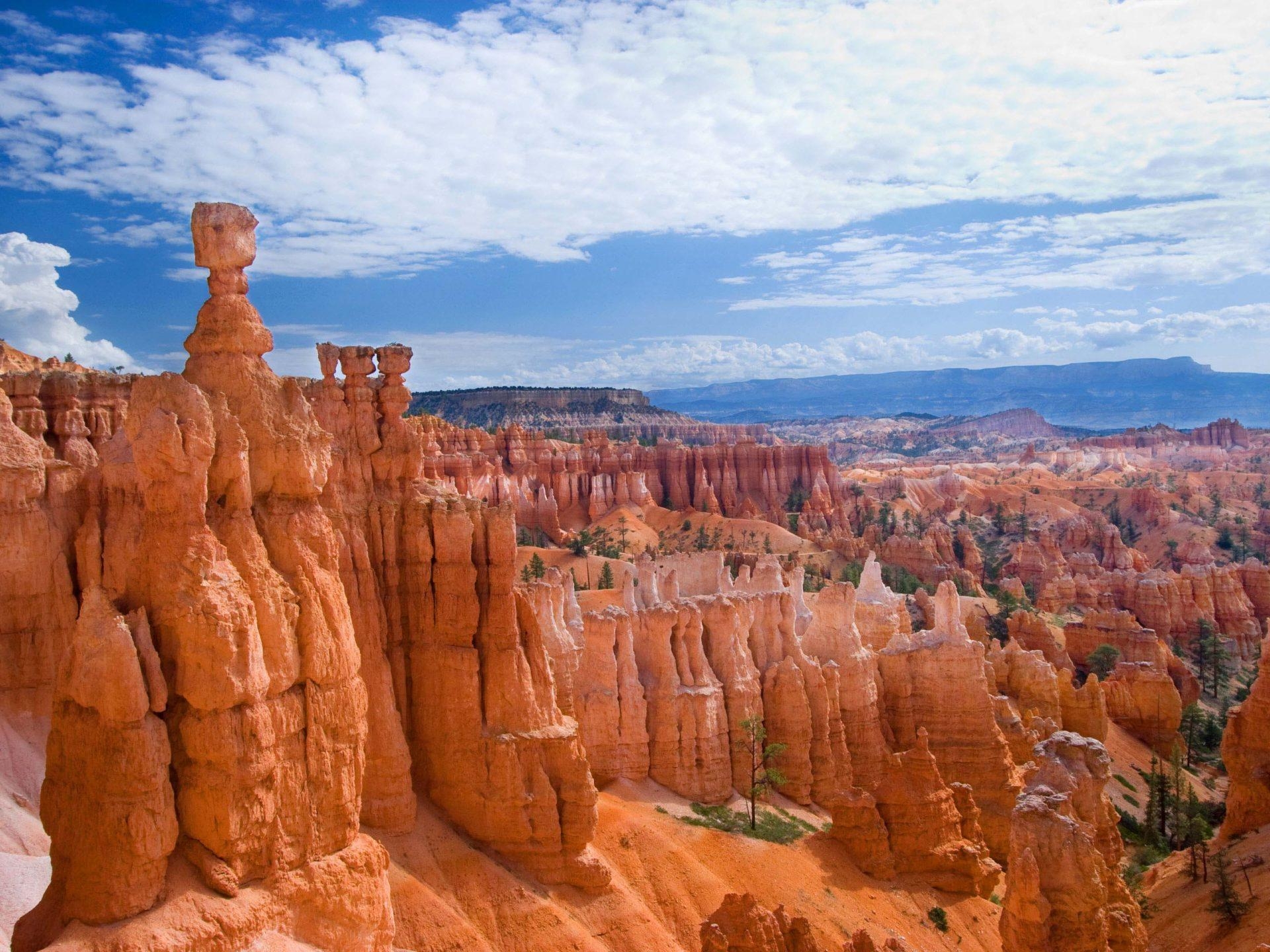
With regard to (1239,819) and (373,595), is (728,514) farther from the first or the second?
(373,595)

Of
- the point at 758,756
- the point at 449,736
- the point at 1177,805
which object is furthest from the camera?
the point at 1177,805

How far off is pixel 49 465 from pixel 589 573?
45611 millimetres

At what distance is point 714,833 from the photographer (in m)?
20.3

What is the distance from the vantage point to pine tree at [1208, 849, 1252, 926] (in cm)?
1886

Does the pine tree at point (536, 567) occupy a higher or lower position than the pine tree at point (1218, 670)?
higher

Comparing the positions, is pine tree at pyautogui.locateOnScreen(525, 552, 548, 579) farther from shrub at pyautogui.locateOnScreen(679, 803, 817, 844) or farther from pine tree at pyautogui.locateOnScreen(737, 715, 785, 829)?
shrub at pyautogui.locateOnScreen(679, 803, 817, 844)

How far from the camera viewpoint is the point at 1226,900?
62.8 ft

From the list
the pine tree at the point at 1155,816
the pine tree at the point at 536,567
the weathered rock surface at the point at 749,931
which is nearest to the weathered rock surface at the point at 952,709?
the pine tree at the point at 1155,816

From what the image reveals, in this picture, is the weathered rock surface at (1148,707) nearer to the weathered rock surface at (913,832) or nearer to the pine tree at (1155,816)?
the pine tree at (1155,816)

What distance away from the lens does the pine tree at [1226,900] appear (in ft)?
61.9

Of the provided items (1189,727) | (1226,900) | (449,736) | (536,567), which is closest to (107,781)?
(449,736)

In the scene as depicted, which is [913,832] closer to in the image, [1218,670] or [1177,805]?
[1177,805]

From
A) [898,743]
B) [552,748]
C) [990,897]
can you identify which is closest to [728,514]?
[898,743]

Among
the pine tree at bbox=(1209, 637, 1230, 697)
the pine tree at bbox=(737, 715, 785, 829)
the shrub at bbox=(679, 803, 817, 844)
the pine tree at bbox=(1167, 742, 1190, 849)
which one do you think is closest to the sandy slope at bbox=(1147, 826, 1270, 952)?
the pine tree at bbox=(1167, 742, 1190, 849)
